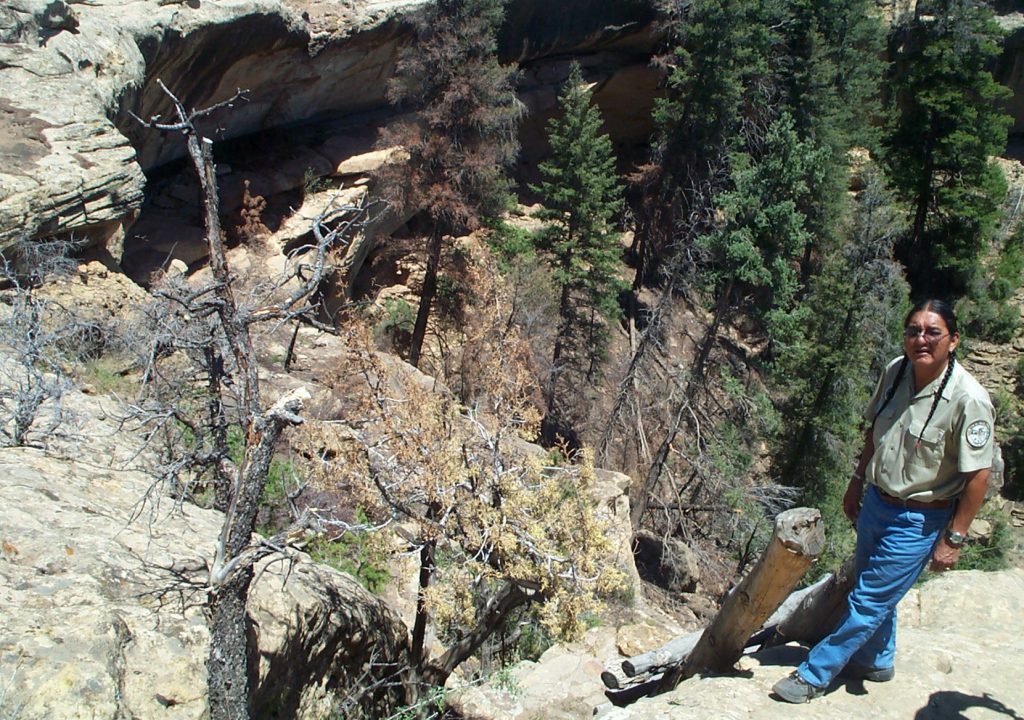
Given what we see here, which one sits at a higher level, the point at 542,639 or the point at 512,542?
the point at 512,542

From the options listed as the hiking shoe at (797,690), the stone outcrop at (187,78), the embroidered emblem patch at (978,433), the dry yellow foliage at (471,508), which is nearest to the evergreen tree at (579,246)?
the stone outcrop at (187,78)

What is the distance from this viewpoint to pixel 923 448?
4301 mm

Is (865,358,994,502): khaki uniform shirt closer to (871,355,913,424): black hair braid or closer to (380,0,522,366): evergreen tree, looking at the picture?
(871,355,913,424): black hair braid

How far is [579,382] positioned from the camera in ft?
65.0

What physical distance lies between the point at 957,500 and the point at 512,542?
142 inches

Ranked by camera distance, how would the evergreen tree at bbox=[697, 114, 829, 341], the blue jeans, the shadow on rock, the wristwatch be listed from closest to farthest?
1. the wristwatch
2. the blue jeans
3. the shadow on rock
4. the evergreen tree at bbox=[697, 114, 829, 341]

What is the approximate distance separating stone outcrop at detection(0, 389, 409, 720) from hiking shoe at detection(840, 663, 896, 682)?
314 centimetres

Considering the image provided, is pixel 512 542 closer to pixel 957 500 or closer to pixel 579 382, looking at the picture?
pixel 957 500

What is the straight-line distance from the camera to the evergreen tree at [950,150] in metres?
24.5

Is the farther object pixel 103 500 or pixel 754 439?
pixel 754 439

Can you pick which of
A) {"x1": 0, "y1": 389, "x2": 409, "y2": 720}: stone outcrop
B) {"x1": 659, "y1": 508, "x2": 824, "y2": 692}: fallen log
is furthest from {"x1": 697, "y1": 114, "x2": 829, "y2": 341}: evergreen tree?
{"x1": 659, "y1": 508, "x2": 824, "y2": 692}: fallen log

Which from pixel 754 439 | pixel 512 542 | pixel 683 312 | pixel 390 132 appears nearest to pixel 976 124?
pixel 683 312

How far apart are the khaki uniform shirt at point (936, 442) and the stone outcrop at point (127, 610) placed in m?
3.18

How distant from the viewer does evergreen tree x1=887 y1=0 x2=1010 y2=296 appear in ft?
80.5
